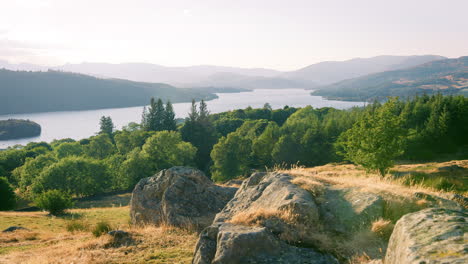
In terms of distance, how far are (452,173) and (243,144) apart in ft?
147

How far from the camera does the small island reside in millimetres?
182375

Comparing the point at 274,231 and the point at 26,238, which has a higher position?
the point at 274,231

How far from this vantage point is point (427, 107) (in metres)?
72.0

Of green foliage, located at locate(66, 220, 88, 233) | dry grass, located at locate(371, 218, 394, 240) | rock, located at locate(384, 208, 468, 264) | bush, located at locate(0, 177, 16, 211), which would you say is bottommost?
bush, located at locate(0, 177, 16, 211)

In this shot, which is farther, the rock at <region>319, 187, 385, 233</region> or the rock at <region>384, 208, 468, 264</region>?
the rock at <region>319, 187, 385, 233</region>

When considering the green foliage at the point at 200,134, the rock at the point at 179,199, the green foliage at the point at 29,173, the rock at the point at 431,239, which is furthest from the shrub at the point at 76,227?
the green foliage at the point at 200,134

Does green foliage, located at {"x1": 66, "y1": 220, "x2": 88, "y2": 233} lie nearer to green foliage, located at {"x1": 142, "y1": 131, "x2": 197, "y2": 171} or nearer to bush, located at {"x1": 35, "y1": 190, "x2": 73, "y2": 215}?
bush, located at {"x1": 35, "y1": 190, "x2": 73, "y2": 215}

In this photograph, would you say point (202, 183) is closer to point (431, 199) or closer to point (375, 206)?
point (375, 206)

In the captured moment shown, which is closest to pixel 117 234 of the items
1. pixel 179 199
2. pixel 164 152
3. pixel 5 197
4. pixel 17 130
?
pixel 179 199

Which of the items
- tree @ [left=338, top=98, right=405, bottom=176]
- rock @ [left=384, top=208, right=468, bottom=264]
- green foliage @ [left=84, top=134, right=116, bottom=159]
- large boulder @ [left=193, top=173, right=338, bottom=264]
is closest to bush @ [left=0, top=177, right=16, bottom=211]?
green foliage @ [left=84, top=134, right=116, bottom=159]

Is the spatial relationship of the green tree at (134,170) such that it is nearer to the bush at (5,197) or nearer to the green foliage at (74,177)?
the green foliage at (74,177)

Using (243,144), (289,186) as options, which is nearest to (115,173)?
(243,144)

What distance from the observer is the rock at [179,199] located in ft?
47.6

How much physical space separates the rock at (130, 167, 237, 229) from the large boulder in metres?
5.62
